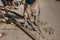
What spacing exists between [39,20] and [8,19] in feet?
4.19

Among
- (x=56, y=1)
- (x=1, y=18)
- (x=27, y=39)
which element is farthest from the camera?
(x=56, y=1)

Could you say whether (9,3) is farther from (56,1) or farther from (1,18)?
(56,1)

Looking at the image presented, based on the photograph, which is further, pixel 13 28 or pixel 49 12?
pixel 49 12

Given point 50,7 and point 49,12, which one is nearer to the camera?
point 49,12

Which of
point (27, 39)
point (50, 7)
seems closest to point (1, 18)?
point (27, 39)

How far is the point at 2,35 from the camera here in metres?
7.75

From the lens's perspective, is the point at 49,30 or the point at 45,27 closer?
the point at 49,30

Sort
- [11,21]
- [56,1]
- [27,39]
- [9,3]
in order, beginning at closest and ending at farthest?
[27,39], [11,21], [9,3], [56,1]

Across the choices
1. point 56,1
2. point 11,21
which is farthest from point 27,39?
point 56,1

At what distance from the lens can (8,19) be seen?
9.40 metres

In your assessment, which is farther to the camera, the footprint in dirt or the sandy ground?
the footprint in dirt

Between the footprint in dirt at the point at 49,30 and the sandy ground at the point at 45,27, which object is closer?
the sandy ground at the point at 45,27

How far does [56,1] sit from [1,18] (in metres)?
5.78

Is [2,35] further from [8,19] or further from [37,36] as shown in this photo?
[8,19]
